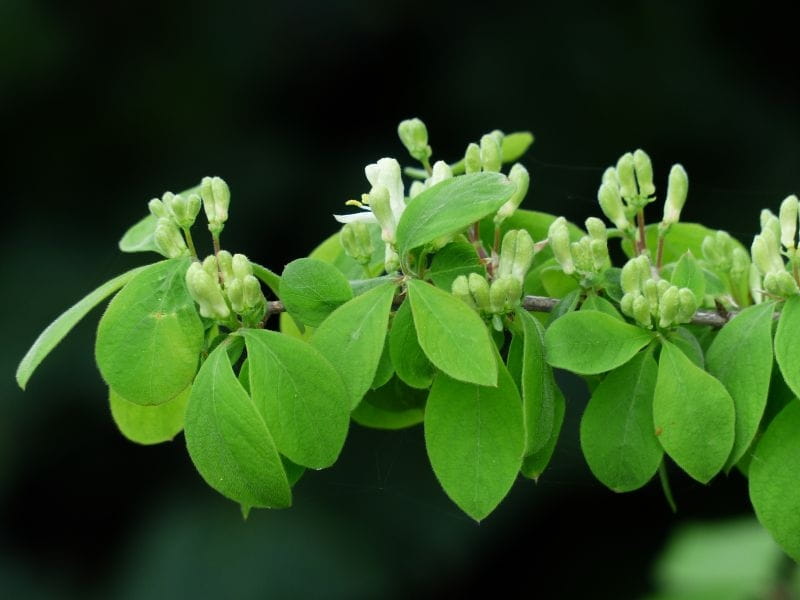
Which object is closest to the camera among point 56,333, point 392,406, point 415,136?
point 56,333

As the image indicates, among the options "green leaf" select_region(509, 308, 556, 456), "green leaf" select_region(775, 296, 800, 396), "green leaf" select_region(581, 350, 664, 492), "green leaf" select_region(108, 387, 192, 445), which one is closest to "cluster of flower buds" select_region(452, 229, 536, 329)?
"green leaf" select_region(509, 308, 556, 456)

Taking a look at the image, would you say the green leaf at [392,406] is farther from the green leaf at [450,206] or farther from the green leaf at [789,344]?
the green leaf at [789,344]

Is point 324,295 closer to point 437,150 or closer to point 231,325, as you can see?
point 231,325

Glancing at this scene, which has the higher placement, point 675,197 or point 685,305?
point 675,197

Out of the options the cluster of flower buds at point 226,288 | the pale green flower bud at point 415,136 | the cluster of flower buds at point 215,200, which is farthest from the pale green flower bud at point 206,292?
the pale green flower bud at point 415,136

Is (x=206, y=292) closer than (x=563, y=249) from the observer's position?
Yes

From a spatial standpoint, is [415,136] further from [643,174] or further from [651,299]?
[651,299]

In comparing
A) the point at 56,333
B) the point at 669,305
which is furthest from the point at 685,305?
the point at 56,333

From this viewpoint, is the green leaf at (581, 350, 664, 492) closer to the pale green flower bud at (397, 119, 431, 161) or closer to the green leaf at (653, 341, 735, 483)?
the green leaf at (653, 341, 735, 483)
